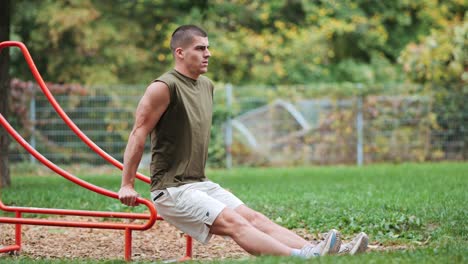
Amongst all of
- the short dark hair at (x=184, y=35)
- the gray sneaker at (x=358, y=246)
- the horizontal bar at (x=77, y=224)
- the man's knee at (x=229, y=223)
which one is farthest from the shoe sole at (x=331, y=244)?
the short dark hair at (x=184, y=35)

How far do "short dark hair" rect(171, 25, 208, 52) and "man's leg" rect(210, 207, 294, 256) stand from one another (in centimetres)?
125

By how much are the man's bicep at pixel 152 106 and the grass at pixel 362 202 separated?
1151 millimetres

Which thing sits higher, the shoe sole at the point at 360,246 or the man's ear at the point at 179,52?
the man's ear at the point at 179,52

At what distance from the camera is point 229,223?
19.2ft

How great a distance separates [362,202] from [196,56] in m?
4.00

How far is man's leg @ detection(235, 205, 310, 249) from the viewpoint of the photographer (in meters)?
6.08

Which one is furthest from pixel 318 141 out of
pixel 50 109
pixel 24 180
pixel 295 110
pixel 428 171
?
pixel 24 180

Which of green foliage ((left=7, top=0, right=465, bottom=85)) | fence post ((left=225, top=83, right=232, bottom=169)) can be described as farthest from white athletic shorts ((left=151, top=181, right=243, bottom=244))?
green foliage ((left=7, top=0, right=465, bottom=85))

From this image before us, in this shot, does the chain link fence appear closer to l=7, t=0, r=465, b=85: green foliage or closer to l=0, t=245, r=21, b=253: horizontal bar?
l=7, t=0, r=465, b=85: green foliage

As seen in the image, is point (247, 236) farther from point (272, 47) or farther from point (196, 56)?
point (272, 47)

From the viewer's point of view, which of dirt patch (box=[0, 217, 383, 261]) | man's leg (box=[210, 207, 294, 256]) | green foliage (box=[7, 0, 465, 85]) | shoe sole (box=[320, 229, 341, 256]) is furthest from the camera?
green foliage (box=[7, 0, 465, 85])

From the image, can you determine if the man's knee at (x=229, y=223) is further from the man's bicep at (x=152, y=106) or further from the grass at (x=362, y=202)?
the man's bicep at (x=152, y=106)

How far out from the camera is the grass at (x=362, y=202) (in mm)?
Result: 7187

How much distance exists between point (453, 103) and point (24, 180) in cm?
995
